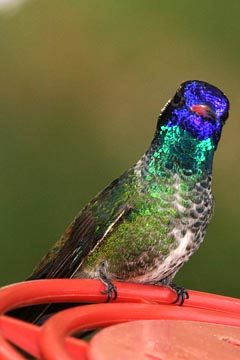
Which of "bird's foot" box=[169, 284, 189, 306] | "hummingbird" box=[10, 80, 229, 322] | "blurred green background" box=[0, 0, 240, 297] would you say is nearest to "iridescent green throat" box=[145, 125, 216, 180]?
"hummingbird" box=[10, 80, 229, 322]

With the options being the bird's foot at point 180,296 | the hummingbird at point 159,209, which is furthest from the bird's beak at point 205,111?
the bird's foot at point 180,296

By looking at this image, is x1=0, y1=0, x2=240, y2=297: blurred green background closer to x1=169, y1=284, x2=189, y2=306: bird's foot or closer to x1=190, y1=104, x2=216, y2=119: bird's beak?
x1=190, y1=104, x2=216, y2=119: bird's beak

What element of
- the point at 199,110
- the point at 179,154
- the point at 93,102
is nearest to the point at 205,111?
the point at 199,110

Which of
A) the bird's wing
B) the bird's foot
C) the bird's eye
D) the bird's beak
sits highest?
the bird's eye

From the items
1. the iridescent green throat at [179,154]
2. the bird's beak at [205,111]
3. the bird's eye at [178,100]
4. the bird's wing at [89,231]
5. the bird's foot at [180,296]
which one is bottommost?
the bird's foot at [180,296]

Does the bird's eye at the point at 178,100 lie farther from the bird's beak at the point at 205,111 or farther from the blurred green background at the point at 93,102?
the blurred green background at the point at 93,102

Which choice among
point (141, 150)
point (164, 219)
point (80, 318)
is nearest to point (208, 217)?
point (164, 219)

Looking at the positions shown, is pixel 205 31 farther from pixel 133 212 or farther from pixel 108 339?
pixel 108 339

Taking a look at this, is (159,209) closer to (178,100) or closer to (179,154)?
(179,154)
